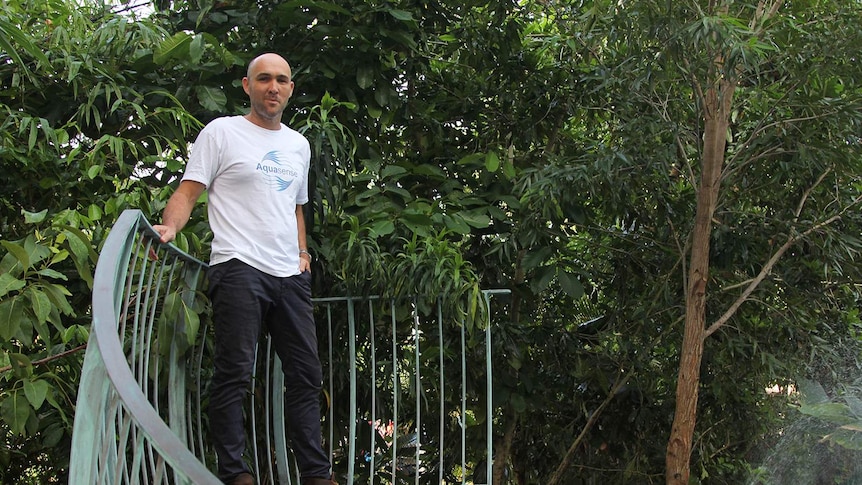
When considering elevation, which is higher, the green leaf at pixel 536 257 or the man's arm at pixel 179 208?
the man's arm at pixel 179 208

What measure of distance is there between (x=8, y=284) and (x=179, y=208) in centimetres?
48

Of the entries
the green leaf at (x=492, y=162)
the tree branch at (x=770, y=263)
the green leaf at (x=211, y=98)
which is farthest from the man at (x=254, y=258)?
the tree branch at (x=770, y=263)

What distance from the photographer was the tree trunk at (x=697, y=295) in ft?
11.4

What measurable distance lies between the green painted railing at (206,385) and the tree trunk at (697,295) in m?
0.85

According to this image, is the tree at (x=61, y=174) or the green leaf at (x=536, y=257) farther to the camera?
the green leaf at (x=536, y=257)

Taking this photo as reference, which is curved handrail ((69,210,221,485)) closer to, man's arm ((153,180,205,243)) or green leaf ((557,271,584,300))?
man's arm ((153,180,205,243))

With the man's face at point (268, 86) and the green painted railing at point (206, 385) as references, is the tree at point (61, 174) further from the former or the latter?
the man's face at point (268, 86)

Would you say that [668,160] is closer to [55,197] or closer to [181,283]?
[181,283]

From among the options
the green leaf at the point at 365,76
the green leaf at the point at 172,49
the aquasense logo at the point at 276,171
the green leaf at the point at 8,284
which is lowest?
the green leaf at the point at 8,284

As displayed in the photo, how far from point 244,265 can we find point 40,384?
0.68 meters

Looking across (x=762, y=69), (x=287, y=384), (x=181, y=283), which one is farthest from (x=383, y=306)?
(x=762, y=69)

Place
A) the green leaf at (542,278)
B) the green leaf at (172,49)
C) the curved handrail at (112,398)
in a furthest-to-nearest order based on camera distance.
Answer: the green leaf at (542,278), the green leaf at (172,49), the curved handrail at (112,398)

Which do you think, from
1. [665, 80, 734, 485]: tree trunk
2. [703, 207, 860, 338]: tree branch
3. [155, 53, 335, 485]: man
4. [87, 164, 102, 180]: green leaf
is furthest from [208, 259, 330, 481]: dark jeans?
[703, 207, 860, 338]: tree branch

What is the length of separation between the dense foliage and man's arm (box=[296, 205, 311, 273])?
0.16 metres
